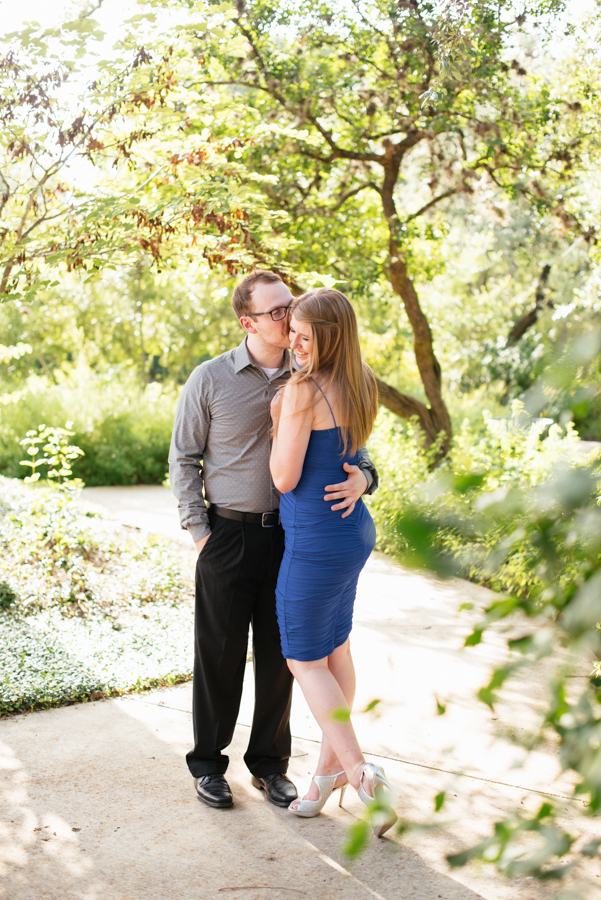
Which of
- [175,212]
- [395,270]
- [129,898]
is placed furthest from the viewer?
[395,270]

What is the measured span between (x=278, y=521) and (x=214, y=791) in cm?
109

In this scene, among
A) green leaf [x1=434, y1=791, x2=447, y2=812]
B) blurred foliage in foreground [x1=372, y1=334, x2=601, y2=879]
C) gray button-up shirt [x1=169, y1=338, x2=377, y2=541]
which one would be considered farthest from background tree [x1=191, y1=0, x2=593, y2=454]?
green leaf [x1=434, y1=791, x2=447, y2=812]

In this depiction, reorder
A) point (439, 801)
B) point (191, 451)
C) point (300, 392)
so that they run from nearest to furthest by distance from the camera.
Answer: point (439, 801)
point (300, 392)
point (191, 451)

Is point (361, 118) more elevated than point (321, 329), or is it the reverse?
point (361, 118)

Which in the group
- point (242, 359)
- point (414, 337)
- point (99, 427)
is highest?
point (414, 337)

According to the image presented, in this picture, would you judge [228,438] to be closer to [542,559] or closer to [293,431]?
[293,431]

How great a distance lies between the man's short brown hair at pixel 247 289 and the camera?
9.96ft

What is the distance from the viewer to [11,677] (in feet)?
13.5

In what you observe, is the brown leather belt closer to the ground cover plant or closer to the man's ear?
the man's ear

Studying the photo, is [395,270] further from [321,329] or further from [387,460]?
[321,329]

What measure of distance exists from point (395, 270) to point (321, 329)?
634cm

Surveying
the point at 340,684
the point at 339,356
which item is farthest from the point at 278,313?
the point at 340,684

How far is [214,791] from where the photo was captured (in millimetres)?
3033

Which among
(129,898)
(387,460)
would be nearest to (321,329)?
(129,898)
